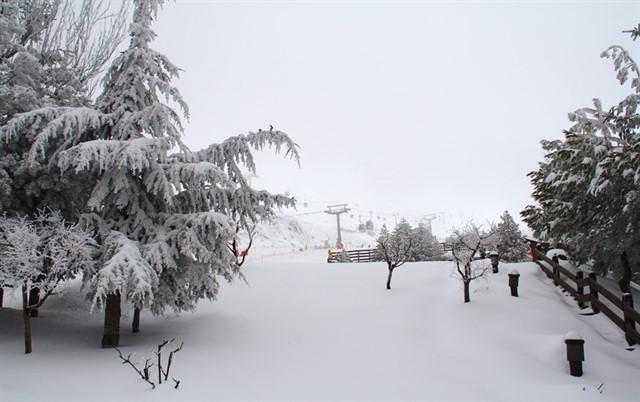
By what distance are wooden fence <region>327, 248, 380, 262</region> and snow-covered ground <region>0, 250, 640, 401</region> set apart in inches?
516

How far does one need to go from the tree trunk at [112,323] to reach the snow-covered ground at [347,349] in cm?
29

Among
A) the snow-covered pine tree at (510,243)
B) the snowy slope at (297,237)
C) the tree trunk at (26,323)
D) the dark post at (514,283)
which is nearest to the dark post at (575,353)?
the dark post at (514,283)

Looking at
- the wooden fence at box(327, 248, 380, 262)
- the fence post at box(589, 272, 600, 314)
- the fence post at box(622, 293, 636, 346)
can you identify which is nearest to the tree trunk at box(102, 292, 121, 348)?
the fence post at box(622, 293, 636, 346)

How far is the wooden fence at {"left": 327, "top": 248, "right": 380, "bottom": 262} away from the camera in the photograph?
27.0 metres

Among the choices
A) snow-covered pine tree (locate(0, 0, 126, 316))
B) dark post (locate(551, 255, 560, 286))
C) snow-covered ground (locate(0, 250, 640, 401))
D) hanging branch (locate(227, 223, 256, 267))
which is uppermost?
snow-covered pine tree (locate(0, 0, 126, 316))

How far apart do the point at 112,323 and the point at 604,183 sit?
10843mm

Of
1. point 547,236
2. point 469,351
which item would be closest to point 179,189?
point 469,351

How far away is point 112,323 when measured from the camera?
28.9ft

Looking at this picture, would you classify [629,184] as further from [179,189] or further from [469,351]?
[179,189]

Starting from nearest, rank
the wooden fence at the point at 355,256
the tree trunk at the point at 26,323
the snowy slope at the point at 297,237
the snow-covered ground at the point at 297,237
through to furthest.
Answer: the tree trunk at the point at 26,323 < the wooden fence at the point at 355,256 < the snow-covered ground at the point at 297,237 < the snowy slope at the point at 297,237

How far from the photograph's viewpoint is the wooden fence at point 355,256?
88.4 ft

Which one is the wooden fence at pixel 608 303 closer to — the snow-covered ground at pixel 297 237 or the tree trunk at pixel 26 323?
the tree trunk at pixel 26 323

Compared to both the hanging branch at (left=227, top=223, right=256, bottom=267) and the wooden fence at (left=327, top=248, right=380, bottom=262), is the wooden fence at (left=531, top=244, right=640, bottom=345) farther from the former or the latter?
the wooden fence at (left=327, top=248, right=380, bottom=262)

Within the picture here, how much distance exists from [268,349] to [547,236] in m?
9.74
